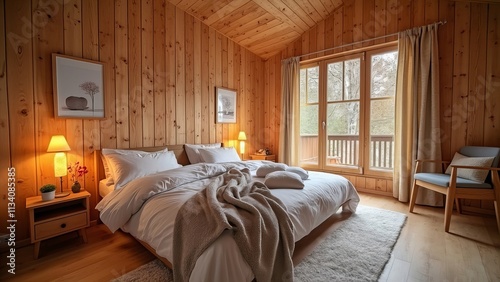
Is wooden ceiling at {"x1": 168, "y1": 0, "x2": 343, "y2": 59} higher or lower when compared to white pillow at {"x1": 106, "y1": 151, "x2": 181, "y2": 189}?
higher

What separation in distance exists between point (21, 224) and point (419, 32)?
5091 mm

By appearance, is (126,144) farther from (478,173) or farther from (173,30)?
(478,173)

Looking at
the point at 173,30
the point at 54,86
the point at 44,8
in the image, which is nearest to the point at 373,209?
the point at 173,30

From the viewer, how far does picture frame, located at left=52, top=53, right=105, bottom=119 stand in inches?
88.4

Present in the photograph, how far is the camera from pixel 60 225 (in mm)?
1966

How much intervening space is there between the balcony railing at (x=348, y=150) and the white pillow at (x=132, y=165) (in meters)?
2.80

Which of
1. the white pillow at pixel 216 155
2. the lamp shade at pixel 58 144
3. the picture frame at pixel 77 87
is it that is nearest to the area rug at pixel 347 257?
the lamp shade at pixel 58 144

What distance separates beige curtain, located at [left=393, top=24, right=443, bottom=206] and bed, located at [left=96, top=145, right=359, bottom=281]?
1.34 m

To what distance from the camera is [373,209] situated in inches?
115

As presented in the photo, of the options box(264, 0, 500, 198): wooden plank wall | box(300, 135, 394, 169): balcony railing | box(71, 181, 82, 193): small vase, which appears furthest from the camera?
box(300, 135, 394, 169): balcony railing

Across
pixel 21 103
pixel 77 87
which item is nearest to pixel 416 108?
pixel 77 87

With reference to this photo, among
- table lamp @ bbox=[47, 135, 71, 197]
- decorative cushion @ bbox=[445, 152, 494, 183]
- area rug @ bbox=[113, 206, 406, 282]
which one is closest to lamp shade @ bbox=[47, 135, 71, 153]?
table lamp @ bbox=[47, 135, 71, 197]

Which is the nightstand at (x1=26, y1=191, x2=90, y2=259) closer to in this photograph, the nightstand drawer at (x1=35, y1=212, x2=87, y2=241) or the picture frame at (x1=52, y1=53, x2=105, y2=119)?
the nightstand drawer at (x1=35, y1=212, x2=87, y2=241)

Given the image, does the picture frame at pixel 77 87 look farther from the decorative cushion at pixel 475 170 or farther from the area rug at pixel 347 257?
the decorative cushion at pixel 475 170
